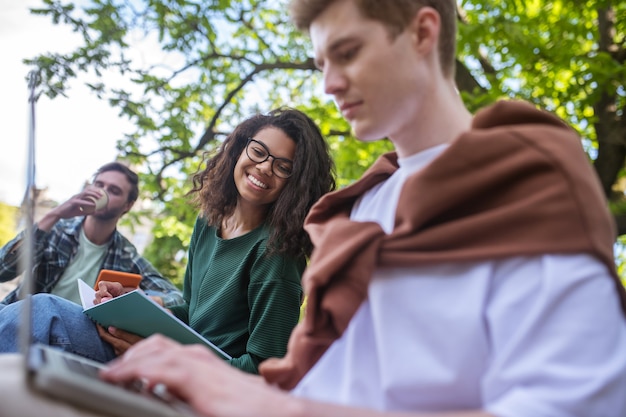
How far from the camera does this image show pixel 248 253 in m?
2.39

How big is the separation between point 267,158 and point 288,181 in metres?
0.13

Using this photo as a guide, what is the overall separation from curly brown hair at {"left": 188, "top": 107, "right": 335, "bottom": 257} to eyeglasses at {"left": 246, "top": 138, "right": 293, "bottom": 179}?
38 millimetres

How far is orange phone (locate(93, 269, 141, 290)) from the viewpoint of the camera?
242 cm

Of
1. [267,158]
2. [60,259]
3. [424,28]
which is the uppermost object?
[424,28]

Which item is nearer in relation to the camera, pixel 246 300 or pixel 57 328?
pixel 57 328

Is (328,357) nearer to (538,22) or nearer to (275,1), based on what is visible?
(538,22)

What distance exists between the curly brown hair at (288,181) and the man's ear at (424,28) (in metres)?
1.21

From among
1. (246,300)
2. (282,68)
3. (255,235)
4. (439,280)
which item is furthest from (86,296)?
(282,68)

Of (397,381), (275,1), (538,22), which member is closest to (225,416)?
(397,381)

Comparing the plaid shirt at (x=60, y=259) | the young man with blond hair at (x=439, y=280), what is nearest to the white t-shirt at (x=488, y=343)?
the young man with blond hair at (x=439, y=280)

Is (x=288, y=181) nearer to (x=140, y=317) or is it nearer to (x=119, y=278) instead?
(x=119, y=278)

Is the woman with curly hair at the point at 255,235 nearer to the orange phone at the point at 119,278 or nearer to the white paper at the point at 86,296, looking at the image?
the orange phone at the point at 119,278

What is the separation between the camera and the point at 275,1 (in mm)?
7746

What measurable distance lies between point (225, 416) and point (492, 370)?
0.41 metres
